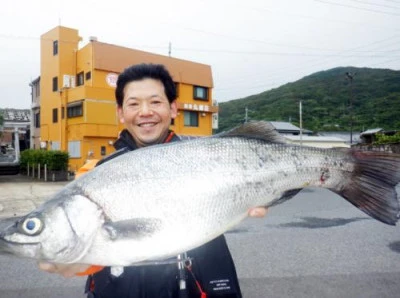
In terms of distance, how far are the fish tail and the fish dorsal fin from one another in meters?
0.53

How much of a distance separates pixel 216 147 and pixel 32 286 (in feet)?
13.4

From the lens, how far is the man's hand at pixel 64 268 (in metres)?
2.03

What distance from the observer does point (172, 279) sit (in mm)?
2328

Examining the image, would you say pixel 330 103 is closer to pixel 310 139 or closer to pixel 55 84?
pixel 310 139

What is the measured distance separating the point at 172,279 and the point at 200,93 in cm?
3097

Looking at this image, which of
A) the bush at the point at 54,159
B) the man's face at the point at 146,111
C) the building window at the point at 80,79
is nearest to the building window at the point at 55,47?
the building window at the point at 80,79

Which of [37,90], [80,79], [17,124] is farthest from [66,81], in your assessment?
[17,124]

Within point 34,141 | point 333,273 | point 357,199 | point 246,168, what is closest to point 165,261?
point 246,168

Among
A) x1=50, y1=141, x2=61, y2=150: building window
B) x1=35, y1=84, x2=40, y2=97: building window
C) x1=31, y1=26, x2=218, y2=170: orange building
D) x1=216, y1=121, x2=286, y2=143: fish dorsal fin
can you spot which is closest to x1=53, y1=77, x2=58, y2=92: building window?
x1=31, y1=26, x2=218, y2=170: orange building

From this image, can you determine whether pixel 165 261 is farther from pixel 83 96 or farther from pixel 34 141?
pixel 34 141

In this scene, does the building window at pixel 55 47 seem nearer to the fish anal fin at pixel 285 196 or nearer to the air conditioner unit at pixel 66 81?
the air conditioner unit at pixel 66 81

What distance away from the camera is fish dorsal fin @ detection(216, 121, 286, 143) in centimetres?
242

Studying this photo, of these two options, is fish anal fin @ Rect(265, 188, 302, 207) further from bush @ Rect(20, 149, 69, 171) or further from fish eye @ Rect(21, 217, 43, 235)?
bush @ Rect(20, 149, 69, 171)

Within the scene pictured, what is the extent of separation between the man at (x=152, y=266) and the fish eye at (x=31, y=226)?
0.23 metres
